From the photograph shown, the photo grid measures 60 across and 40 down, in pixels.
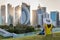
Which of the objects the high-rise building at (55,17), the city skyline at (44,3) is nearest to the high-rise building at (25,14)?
the city skyline at (44,3)

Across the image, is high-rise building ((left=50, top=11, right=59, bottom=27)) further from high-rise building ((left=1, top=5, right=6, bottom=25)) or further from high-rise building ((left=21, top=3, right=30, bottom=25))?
high-rise building ((left=1, top=5, right=6, bottom=25))

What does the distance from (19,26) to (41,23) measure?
33 centimetres

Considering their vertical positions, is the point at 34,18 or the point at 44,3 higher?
the point at 44,3

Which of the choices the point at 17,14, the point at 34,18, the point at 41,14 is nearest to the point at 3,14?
the point at 17,14

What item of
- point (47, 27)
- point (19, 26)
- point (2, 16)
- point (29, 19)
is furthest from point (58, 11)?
point (2, 16)

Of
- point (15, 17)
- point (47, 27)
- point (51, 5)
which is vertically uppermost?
point (51, 5)

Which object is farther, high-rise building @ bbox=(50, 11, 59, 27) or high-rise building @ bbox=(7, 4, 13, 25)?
high-rise building @ bbox=(50, 11, 59, 27)

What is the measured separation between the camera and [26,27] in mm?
2367

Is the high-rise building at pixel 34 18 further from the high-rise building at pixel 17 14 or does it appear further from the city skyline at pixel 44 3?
the high-rise building at pixel 17 14

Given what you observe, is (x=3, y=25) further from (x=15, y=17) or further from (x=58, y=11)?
(x=58, y=11)

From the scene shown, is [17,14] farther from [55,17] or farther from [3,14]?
[55,17]

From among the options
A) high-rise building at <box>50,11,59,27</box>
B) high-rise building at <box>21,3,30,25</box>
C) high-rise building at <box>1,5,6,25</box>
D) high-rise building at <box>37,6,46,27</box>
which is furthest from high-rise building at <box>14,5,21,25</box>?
high-rise building at <box>50,11,59,27</box>

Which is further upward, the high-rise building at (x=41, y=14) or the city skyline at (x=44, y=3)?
the city skyline at (x=44, y=3)

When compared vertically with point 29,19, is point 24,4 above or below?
above
